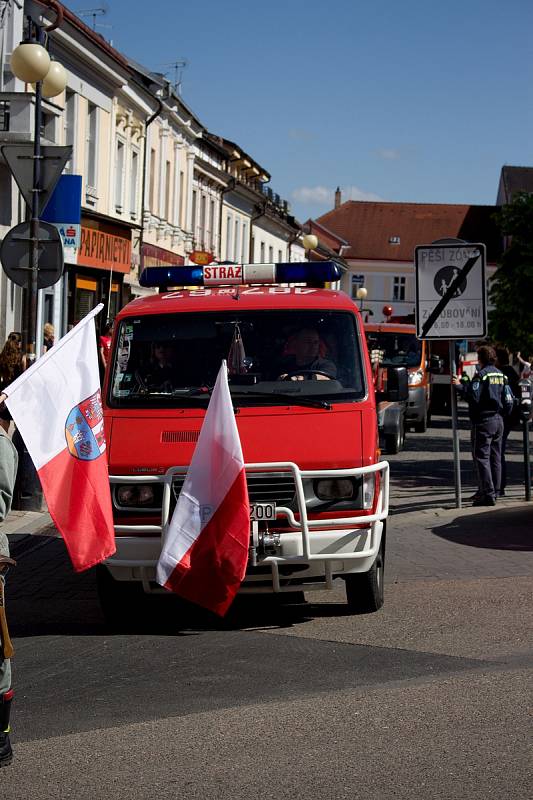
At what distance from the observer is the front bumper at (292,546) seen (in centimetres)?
802

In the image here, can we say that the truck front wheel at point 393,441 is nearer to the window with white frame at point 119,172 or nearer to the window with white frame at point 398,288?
the window with white frame at point 119,172

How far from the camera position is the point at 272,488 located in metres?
8.10

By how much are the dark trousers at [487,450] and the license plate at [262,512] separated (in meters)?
7.37

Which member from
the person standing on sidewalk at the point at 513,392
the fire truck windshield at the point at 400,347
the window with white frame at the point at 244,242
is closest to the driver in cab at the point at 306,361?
the person standing on sidewalk at the point at 513,392

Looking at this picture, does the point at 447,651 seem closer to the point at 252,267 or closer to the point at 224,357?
the point at 224,357

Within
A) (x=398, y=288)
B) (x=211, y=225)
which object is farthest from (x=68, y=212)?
(x=398, y=288)

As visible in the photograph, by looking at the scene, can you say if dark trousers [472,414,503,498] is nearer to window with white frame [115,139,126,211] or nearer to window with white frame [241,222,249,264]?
window with white frame [115,139,126,211]

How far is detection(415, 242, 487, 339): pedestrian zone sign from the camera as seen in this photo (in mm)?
14750

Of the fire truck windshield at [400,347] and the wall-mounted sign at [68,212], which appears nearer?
the wall-mounted sign at [68,212]

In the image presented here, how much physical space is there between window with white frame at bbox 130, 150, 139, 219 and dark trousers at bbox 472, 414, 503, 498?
25.4 metres

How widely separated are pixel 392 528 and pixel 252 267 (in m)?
3.79

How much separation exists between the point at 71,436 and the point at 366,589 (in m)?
2.93

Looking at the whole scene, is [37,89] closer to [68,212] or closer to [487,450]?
[68,212]

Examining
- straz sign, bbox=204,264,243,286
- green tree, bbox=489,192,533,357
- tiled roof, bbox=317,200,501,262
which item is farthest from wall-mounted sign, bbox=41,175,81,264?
tiled roof, bbox=317,200,501,262
